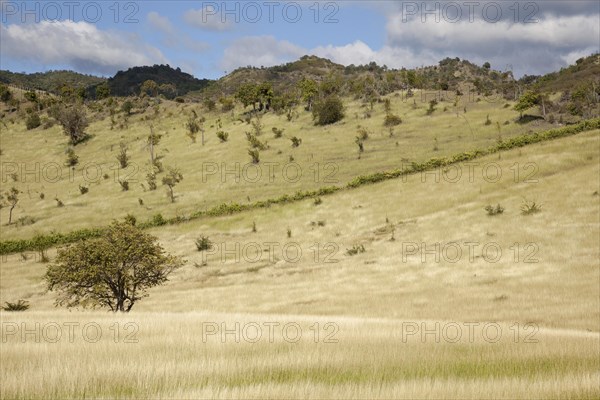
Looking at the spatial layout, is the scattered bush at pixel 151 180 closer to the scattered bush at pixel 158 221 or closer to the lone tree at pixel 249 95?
the scattered bush at pixel 158 221

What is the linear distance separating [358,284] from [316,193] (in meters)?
28.1

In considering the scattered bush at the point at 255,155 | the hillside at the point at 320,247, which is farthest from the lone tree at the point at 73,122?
the scattered bush at the point at 255,155

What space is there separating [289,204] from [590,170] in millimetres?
34037

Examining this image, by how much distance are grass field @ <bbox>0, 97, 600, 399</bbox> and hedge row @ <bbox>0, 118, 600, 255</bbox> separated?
5.71ft

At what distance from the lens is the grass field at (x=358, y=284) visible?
666cm

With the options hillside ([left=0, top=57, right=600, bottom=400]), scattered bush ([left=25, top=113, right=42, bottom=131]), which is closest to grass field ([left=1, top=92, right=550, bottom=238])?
hillside ([left=0, top=57, right=600, bottom=400])

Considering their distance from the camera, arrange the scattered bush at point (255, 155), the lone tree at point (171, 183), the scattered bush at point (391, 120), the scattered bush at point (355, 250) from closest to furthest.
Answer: the scattered bush at point (355, 250), the lone tree at point (171, 183), the scattered bush at point (255, 155), the scattered bush at point (391, 120)

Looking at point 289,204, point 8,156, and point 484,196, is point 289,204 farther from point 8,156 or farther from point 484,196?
point 8,156

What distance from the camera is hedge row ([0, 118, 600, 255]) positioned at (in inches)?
2301

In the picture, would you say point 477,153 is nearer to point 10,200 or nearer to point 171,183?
point 171,183

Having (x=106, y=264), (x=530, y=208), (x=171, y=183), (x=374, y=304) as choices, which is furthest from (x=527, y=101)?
(x=106, y=264)

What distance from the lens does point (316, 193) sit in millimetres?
63062

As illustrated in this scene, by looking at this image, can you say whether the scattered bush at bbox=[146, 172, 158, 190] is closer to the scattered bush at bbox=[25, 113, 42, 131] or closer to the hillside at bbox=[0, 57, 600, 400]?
the hillside at bbox=[0, 57, 600, 400]

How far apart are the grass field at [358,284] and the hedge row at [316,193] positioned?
1.74m
